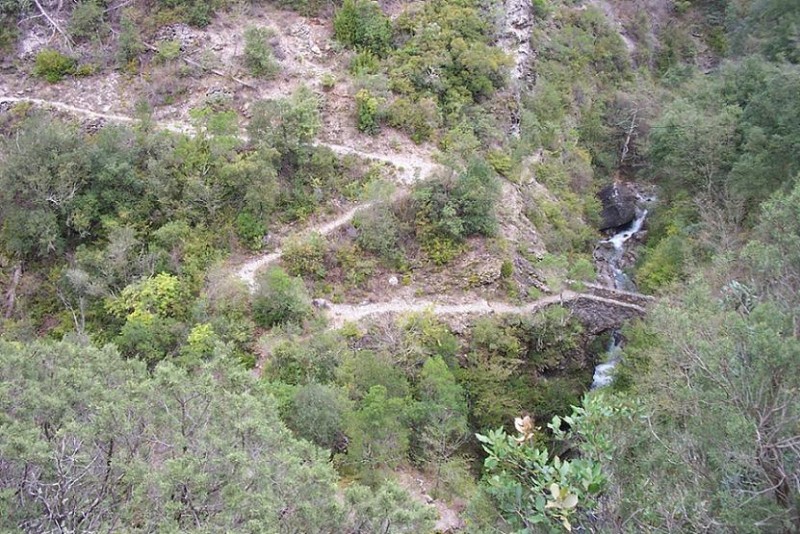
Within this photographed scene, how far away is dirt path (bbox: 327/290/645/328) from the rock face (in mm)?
9493

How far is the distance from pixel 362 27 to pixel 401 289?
609 inches

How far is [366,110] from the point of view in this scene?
32906 millimetres

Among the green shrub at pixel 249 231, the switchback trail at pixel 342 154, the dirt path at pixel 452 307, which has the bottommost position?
the dirt path at pixel 452 307

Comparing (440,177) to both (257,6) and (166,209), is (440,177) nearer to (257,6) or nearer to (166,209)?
(166,209)

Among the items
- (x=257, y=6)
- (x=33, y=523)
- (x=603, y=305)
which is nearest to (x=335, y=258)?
(x=603, y=305)

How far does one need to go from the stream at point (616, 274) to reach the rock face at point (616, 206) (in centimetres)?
53

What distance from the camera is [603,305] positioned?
1190 inches

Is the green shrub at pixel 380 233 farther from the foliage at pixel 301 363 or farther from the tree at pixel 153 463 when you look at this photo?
the tree at pixel 153 463

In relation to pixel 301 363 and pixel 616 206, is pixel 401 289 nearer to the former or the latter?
pixel 301 363

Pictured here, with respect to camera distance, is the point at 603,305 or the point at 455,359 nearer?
the point at 455,359

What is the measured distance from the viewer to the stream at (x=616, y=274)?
2973cm

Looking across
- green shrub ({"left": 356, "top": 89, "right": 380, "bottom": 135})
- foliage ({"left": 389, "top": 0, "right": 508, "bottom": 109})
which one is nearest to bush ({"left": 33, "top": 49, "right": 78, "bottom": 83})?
green shrub ({"left": 356, "top": 89, "right": 380, "bottom": 135})

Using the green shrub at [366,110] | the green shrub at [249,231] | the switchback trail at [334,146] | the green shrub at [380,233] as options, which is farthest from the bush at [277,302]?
the green shrub at [366,110]

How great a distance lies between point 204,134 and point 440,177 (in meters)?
11.6
